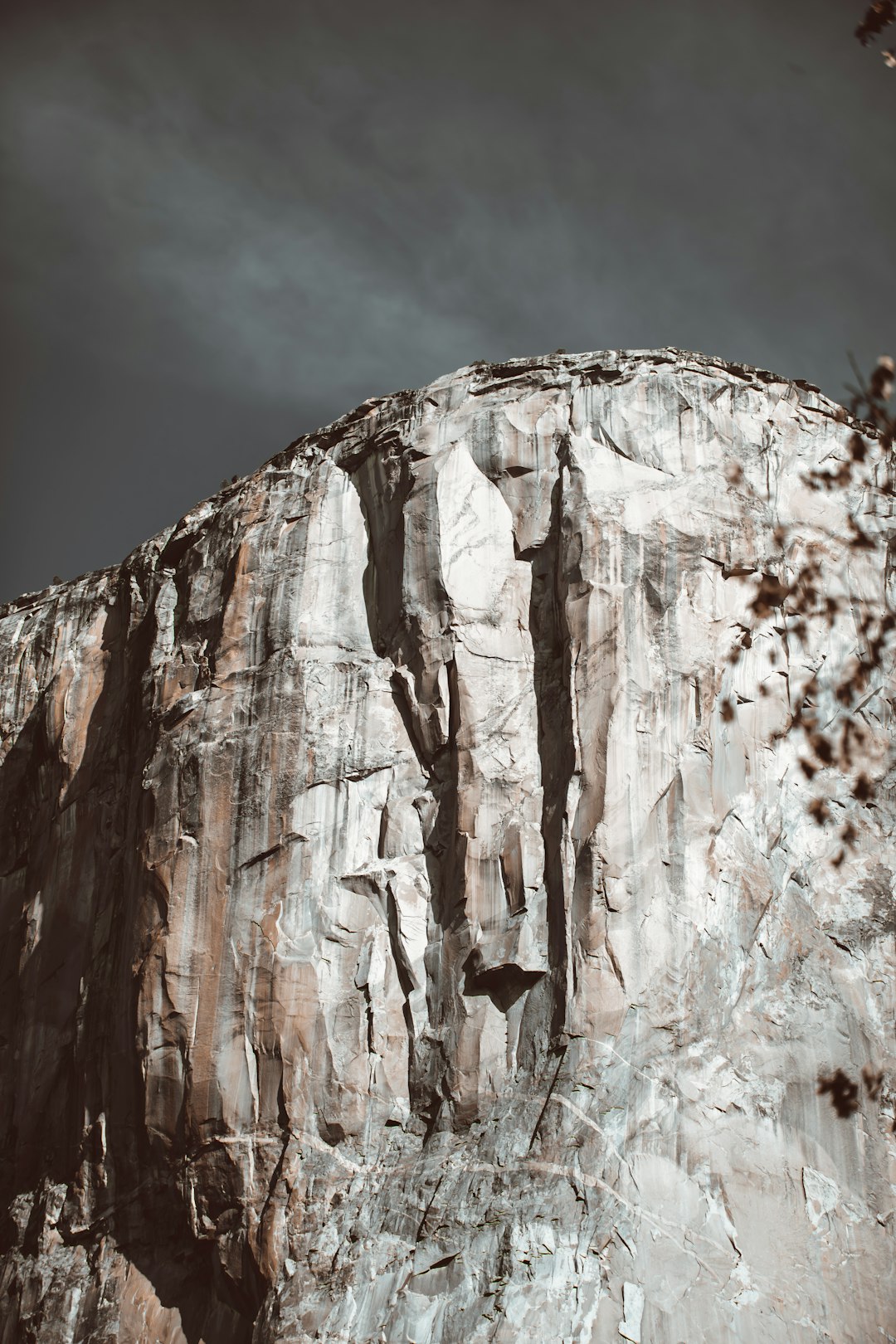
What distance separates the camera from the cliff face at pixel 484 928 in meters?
21.0

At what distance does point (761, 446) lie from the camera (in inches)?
1054

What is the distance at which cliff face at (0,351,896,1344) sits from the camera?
68.9 feet

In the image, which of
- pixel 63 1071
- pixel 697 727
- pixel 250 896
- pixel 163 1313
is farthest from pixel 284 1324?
pixel 697 727

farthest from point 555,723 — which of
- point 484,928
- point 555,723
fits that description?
point 484,928

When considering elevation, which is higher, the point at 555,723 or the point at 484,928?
the point at 555,723

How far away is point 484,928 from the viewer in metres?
23.6

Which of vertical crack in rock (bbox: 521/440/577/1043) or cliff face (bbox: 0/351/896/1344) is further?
vertical crack in rock (bbox: 521/440/577/1043)

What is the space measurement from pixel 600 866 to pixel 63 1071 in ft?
40.7

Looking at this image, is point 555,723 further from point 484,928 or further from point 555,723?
point 484,928

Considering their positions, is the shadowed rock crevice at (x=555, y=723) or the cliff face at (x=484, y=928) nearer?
the cliff face at (x=484, y=928)

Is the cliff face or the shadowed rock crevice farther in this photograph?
the shadowed rock crevice

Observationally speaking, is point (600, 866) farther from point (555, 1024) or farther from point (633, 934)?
point (555, 1024)

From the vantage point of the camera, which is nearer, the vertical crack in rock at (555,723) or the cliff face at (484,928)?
Result: the cliff face at (484,928)

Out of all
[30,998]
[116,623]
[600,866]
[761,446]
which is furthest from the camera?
[116,623]
